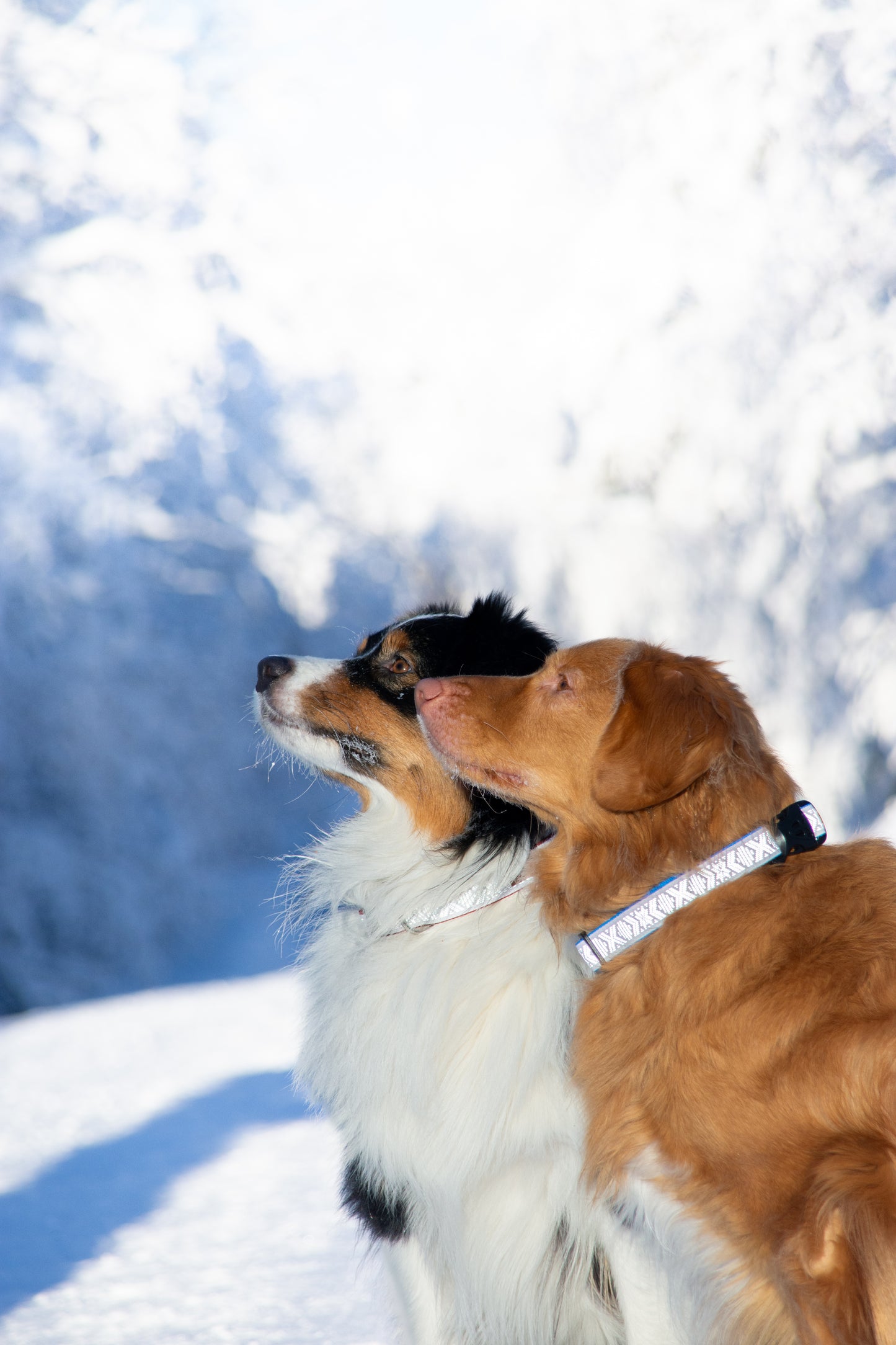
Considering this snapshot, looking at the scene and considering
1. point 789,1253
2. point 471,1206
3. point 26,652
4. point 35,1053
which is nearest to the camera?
point 789,1253

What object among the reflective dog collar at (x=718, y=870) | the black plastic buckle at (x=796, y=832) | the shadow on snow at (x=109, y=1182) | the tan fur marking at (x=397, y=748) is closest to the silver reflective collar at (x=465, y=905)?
the tan fur marking at (x=397, y=748)

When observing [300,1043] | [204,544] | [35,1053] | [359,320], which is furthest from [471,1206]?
[359,320]

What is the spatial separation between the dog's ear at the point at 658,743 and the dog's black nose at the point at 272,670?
2.48 ft

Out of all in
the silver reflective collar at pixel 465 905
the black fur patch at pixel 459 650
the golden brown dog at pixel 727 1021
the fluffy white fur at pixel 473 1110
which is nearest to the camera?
the golden brown dog at pixel 727 1021

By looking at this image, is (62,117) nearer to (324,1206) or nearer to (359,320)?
(359,320)

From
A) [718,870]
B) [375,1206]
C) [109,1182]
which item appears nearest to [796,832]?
[718,870]

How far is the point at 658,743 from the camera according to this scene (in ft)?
4.43

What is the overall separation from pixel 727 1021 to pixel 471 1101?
486mm

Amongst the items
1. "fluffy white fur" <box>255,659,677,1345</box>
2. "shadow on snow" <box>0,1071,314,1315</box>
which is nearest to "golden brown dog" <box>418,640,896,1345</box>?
"fluffy white fur" <box>255,659,677,1345</box>

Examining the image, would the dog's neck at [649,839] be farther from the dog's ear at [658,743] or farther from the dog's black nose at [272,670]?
the dog's black nose at [272,670]

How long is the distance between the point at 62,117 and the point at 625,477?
12.8ft

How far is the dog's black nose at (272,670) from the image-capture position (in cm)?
193

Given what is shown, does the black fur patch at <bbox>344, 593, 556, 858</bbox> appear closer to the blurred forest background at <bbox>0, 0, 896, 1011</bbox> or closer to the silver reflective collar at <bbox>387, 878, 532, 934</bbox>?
the silver reflective collar at <bbox>387, 878, 532, 934</bbox>

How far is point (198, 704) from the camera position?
6.06m
